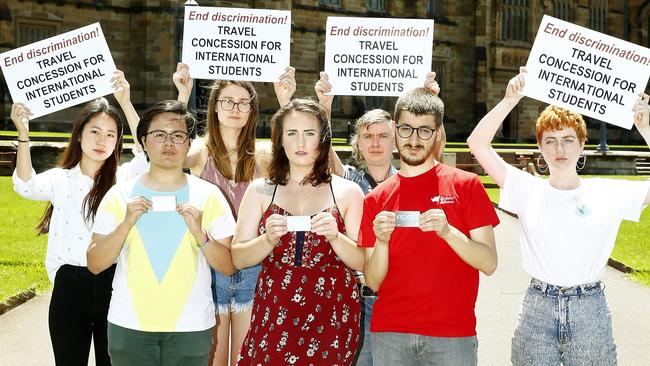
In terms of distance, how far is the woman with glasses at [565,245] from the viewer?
387 cm

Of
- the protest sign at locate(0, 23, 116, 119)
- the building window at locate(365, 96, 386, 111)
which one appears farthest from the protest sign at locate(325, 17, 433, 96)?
the building window at locate(365, 96, 386, 111)

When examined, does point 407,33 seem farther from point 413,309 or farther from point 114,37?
point 114,37

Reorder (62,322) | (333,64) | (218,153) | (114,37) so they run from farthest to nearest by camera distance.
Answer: (114,37) < (333,64) < (218,153) < (62,322)

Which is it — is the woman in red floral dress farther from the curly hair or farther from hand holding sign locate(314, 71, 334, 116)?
hand holding sign locate(314, 71, 334, 116)

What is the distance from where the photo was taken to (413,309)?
3.60m

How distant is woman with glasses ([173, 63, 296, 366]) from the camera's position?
467cm

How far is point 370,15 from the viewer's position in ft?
120

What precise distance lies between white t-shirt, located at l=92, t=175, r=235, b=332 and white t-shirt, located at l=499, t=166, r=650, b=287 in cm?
163

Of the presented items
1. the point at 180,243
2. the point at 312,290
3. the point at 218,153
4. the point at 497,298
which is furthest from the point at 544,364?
the point at 497,298

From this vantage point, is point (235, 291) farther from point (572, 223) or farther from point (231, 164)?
point (572, 223)

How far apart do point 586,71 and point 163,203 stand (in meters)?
2.99

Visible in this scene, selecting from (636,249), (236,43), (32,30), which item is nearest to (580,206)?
(236,43)

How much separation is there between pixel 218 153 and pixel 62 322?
1410 mm

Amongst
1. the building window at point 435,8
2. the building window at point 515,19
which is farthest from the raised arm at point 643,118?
the building window at point 515,19
